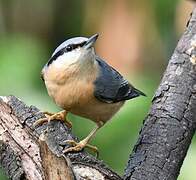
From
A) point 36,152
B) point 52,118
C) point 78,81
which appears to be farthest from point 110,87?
point 36,152

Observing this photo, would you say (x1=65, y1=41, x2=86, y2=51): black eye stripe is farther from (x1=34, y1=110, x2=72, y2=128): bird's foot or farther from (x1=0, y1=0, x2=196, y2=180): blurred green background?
(x1=0, y1=0, x2=196, y2=180): blurred green background

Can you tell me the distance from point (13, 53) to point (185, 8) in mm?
1186

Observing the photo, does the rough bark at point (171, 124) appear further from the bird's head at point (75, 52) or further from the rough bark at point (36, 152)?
the bird's head at point (75, 52)

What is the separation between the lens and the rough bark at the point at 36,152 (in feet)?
8.45

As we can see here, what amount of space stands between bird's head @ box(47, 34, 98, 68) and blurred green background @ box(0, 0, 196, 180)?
0.98m

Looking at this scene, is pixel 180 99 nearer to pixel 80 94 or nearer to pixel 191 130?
pixel 191 130

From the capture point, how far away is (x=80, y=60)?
3207 millimetres

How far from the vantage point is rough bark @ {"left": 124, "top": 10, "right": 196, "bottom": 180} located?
2.95 m

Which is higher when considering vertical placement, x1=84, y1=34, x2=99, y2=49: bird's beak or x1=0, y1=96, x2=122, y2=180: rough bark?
x1=84, y1=34, x2=99, y2=49: bird's beak

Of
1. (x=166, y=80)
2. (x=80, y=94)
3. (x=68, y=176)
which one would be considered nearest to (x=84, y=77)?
(x=80, y=94)

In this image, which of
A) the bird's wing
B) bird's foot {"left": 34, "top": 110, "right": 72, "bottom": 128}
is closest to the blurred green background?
the bird's wing

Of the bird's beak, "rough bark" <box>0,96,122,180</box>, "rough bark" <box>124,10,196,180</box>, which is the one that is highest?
the bird's beak

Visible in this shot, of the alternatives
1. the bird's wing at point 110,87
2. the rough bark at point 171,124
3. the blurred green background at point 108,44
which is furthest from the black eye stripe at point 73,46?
the blurred green background at point 108,44

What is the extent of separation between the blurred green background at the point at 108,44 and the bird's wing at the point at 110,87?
0.64 metres
